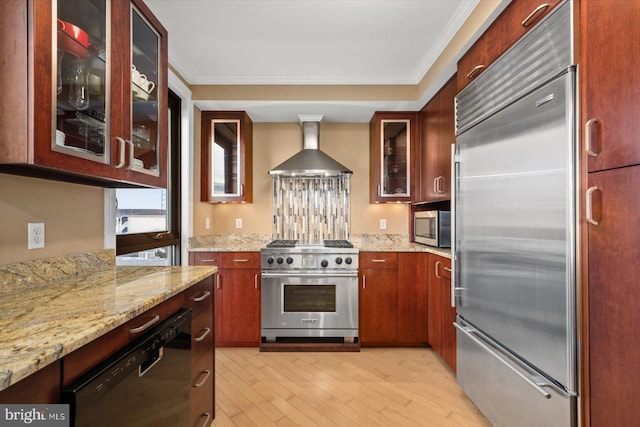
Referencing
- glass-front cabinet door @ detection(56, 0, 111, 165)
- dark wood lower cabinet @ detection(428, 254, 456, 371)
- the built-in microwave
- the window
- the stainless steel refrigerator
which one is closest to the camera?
glass-front cabinet door @ detection(56, 0, 111, 165)

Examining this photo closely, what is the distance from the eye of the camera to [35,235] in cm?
135

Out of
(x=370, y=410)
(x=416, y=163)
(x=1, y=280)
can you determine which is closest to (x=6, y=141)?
(x=1, y=280)

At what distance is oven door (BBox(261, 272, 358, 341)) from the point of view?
2.85m

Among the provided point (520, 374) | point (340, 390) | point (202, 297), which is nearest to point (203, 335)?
point (202, 297)

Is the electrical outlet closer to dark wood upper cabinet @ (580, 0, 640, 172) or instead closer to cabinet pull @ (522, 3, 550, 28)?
dark wood upper cabinet @ (580, 0, 640, 172)

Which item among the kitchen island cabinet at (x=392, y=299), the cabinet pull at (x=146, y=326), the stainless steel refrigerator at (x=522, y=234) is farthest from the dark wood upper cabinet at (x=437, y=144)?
the cabinet pull at (x=146, y=326)

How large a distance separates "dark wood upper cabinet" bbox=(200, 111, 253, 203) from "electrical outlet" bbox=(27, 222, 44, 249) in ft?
5.77

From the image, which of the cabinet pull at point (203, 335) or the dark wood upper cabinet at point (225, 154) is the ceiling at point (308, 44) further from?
the cabinet pull at point (203, 335)

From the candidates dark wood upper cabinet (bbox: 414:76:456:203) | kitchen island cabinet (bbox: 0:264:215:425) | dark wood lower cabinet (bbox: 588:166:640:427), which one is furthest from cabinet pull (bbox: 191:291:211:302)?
dark wood upper cabinet (bbox: 414:76:456:203)

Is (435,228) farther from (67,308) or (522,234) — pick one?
(67,308)

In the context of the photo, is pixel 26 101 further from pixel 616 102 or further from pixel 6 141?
pixel 616 102

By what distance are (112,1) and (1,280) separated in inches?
47.7

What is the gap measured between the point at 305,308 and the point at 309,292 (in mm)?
151

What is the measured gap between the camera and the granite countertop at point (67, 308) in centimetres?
68
